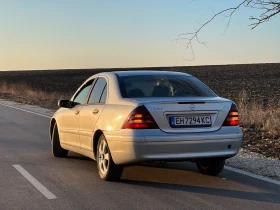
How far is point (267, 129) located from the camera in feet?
37.1

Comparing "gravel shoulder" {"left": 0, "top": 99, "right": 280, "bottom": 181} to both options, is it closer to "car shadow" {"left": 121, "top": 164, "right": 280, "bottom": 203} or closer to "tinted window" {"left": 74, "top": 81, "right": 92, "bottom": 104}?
"car shadow" {"left": 121, "top": 164, "right": 280, "bottom": 203}

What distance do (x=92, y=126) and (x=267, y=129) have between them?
5637mm

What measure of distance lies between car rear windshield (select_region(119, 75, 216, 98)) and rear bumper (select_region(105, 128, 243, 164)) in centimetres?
80

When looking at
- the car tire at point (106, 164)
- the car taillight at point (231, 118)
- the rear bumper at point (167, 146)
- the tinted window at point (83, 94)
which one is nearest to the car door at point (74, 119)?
the tinted window at point (83, 94)

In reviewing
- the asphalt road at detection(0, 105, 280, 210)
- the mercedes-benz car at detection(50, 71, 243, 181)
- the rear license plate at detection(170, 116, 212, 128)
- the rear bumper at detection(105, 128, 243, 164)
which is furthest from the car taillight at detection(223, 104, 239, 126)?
the asphalt road at detection(0, 105, 280, 210)

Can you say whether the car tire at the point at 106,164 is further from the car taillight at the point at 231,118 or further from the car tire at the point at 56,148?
the car tire at the point at 56,148

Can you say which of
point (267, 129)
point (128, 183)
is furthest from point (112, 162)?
point (267, 129)

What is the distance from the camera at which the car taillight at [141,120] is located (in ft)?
20.1

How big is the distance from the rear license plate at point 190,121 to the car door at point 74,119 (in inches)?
81.4

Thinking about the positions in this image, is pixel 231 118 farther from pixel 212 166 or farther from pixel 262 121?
pixel 262 121

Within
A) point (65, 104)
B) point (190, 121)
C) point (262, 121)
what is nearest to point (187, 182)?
point (190, 121)

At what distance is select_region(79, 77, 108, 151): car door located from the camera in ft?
23.1

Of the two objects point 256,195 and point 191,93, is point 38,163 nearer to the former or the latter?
point 191,93

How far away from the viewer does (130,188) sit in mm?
6285
